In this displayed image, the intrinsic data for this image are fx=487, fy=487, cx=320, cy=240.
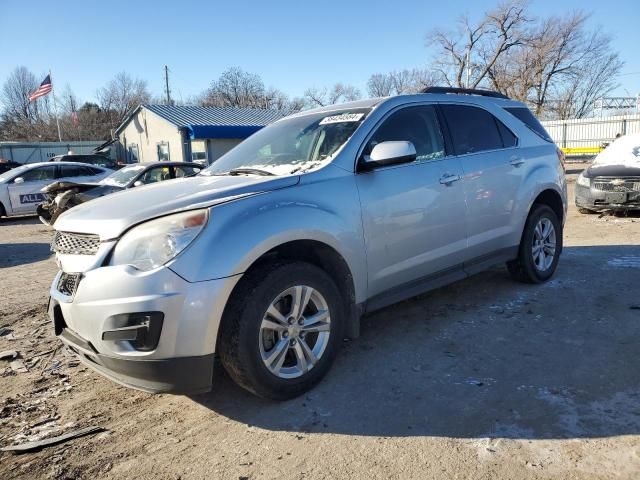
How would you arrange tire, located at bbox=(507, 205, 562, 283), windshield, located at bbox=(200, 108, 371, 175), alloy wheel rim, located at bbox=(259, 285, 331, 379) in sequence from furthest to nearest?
1. tire, located at bbox=(507, 205, 562, 283)
2. windshield, located at bbox=(200, 108, 371, 175)
3. alloy wheel rim, located at bbox=(259, 285, 331, 379)

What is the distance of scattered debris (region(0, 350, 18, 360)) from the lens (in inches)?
155

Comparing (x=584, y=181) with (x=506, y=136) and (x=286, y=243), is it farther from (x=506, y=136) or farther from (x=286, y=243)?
(x=286, y=243)

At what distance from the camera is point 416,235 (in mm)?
3713

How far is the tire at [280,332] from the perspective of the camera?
108 inches

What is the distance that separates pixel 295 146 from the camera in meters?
3.85

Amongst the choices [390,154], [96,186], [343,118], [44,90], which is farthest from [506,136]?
[44,90]

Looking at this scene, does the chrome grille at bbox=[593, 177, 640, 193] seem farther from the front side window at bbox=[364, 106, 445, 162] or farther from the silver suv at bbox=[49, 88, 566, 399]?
the front side window at bbox=[364, 106, 445, 162]

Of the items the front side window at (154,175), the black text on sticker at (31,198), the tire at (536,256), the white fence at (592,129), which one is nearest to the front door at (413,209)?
the tire at (536,256)

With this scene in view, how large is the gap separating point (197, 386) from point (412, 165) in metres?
2.24

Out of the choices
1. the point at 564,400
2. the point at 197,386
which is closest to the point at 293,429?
the point at 197,386

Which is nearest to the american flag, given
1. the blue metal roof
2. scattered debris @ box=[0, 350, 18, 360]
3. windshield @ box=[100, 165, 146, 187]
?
the blue metal roof

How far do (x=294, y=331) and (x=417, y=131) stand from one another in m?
2.01

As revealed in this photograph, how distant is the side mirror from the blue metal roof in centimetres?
2214

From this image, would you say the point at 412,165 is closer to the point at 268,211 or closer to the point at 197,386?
the point at 268,211
